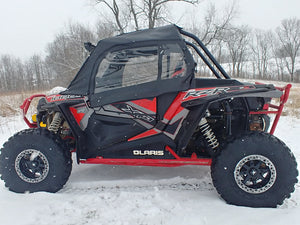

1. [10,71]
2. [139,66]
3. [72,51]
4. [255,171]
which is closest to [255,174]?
[255,171]

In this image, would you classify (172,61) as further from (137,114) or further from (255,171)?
Answer: (255,171)

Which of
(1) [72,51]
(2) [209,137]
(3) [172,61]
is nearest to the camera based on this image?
(3) [172,61]

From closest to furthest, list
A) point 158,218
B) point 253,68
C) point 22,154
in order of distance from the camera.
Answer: point 158,218 → point 22,154 → point 253,68

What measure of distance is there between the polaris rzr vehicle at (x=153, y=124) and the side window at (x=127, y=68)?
0.01m

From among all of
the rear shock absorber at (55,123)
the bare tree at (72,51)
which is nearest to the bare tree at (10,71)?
the bare tree at (72,51)

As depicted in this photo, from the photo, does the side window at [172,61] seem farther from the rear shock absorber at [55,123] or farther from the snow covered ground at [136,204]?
the rear shock absorber at [55,123]

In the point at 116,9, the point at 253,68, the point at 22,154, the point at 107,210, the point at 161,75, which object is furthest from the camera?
the point at 253,68

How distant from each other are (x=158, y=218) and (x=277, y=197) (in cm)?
133

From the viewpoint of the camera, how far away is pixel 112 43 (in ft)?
8.45

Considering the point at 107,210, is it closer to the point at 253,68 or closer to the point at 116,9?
the point at 116,9

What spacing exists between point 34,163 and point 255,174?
2.66 meters

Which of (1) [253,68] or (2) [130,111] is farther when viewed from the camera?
(1) [253,68]

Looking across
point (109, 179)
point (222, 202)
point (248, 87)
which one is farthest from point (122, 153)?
point (248, 87)

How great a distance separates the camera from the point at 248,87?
94.7 inches
